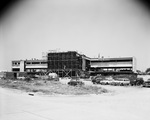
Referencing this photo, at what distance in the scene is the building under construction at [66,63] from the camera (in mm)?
76750

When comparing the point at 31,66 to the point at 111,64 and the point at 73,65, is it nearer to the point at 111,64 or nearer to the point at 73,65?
the point at 73,65

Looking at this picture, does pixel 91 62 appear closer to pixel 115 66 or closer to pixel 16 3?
pixel 115 66

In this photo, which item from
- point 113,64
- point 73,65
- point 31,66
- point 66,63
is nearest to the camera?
point 73,65

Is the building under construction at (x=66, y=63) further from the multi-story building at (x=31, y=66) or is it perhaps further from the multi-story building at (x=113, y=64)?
the multi-story building at (x=113, y=64)

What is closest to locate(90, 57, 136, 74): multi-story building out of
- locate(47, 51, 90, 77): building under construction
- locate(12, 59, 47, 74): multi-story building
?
locate(47, 51, 90, 77): building under construction

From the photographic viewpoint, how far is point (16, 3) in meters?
5.87

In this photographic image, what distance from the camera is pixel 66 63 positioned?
259ft

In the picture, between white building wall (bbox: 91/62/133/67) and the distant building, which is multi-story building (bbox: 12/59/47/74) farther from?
white building wall (bbox: 91/62/133/67)

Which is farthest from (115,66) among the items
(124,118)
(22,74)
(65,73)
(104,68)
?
(124,118)

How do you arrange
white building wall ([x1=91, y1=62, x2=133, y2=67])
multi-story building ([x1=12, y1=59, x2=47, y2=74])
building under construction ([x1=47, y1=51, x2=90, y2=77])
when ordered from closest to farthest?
building under construction ([x1=47, y1=51, x2=90, y2=77]) < white building wall ([x1=91, y1=62, x2=133, y2=67]) < multi-story building ([x1=12, y1=59, x2=47, y2=74])

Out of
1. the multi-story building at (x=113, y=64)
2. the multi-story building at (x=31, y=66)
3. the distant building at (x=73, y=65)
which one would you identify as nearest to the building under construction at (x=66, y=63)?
the distant building at (x=73, y=65)

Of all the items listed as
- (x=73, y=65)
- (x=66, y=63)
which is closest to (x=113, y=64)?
(x=73, y=65)

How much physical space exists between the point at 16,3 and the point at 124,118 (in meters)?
6.11

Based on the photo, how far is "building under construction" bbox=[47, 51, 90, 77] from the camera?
76750 mm
